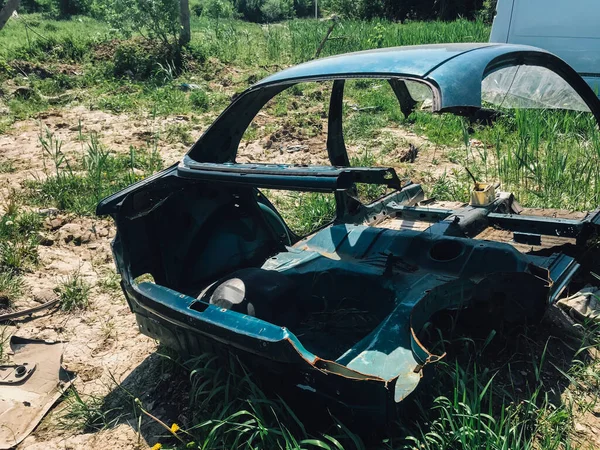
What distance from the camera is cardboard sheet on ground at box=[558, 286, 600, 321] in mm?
2994

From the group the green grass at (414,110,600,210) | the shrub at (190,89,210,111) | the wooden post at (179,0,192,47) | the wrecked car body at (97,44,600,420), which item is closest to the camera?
the wrecked car body at (97,44,600,420)

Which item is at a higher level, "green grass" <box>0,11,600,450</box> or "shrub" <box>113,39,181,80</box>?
"shrub" <box>113,39,181,80</box>

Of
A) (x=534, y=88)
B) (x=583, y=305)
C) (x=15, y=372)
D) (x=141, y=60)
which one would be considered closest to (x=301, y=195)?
(x=534, y=88)

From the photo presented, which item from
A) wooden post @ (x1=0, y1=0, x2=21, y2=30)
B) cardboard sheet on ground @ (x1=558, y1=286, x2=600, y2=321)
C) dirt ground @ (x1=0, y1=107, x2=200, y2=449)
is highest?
wooden post @ (x1=0, y1=0, x2=21, y2=30)

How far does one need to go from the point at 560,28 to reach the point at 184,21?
295 inches

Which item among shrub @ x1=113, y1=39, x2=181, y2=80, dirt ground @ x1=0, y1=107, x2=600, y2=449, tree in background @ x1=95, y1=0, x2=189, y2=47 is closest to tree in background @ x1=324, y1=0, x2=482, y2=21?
tree in background @ x1=95, y1=0, x2=189, y2=47

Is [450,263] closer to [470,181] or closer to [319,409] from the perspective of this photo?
[319,409]

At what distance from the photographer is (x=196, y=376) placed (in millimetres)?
2648

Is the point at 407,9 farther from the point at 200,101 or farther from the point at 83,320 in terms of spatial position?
the point at 83,320

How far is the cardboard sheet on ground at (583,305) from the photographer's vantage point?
299cm

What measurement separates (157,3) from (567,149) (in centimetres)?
842

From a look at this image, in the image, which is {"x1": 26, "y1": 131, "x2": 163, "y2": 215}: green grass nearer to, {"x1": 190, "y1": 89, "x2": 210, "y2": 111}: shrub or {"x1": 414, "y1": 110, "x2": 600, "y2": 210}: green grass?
{"x1": 190, "y1": 89, "x2": 210, "y2": 111}: shrub

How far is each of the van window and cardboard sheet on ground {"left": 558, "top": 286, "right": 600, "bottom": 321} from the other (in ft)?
3.94

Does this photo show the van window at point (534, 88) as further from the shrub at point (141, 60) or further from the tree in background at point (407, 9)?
the tree in background at point (407, 9)
